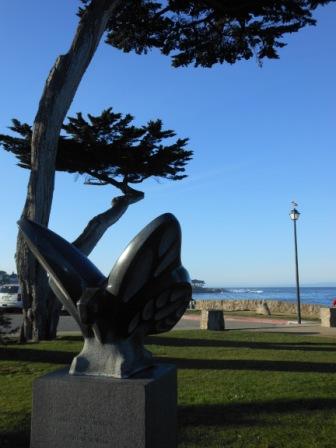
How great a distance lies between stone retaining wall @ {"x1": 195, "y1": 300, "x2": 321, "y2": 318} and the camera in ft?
93.0

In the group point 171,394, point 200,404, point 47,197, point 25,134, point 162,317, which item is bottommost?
point 200,404

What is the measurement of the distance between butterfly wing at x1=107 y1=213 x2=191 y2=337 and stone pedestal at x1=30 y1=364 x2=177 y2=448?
0.53 m

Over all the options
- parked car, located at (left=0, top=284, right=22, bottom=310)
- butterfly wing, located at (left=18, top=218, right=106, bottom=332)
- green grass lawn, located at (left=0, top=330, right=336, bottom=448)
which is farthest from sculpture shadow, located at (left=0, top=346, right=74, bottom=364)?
parked car, located at (left=0, top=284, right=22, bottom=310)

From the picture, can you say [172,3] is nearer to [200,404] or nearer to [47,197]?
[47,197]

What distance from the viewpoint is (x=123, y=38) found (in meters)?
17.1

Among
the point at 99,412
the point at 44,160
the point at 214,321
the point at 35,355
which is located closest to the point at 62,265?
the point at 99,412

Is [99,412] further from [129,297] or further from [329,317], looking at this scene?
[329,317]

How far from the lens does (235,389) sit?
7.48 metres

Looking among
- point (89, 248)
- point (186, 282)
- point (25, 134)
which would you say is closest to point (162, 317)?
point (186, 282)

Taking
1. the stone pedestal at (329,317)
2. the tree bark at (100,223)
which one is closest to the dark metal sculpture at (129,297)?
the tree bark at (100,223)

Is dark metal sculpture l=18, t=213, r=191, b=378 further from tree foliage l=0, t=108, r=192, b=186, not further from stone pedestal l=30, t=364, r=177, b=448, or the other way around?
tree foliage l=0, t=108, r=192, b=186

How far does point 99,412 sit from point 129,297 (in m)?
0.99

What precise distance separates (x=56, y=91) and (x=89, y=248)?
4.96 meters

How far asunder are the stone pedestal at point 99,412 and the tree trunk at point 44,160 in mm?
10029
